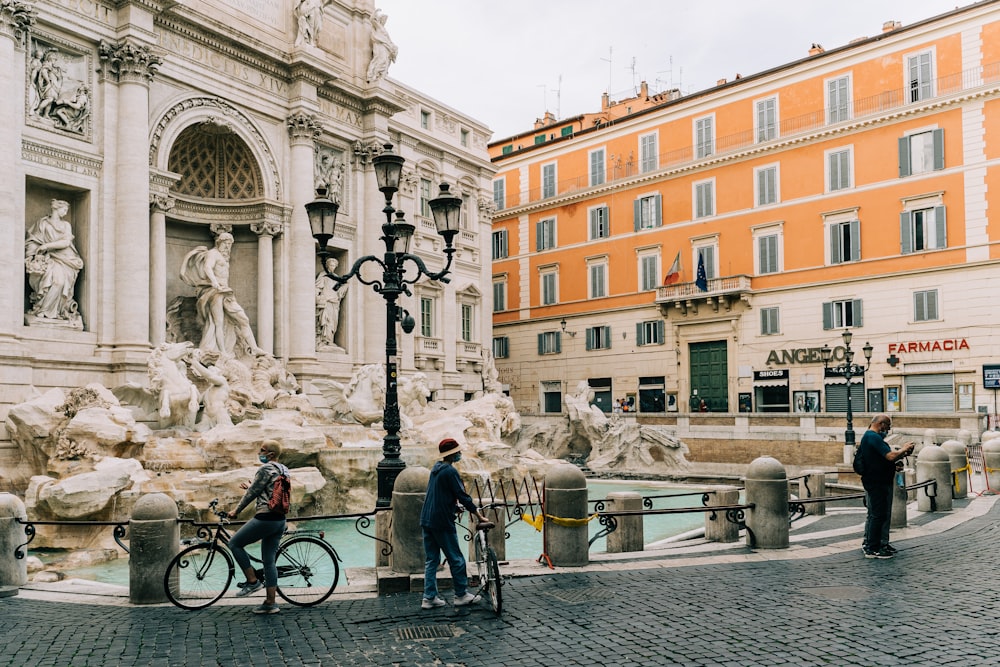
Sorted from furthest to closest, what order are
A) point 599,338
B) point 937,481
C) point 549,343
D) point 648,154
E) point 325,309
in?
point 549,343 → point 599,338 → point 648,154 → point 325,309 → point 937,481

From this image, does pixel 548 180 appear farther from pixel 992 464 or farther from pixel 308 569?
pixel 308 569

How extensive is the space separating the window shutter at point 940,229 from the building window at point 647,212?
12.1 metres

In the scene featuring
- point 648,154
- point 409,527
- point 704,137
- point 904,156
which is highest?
point 704,137

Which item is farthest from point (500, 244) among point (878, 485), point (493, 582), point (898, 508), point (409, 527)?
point (493, 582)

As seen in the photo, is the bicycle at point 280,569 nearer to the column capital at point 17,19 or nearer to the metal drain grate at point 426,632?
the metal drain grate at point 426,632

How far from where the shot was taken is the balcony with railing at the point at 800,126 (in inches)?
1235

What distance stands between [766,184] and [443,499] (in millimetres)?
31919

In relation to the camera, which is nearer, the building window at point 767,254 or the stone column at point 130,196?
the stone column at point 130,196

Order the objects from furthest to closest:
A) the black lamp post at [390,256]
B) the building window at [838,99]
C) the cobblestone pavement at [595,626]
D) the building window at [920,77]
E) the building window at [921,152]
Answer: the building window at [838,99] < the building window at [920,77] < the building window at [921,152] < the black lamp post at [390,256] < the cobblestone pavement at [595,626]

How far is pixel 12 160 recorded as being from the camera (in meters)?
19.7

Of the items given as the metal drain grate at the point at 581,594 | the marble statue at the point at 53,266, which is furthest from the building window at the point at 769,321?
the metal drain grate at the point at 581,594

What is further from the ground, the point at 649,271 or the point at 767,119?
the point at 767,119

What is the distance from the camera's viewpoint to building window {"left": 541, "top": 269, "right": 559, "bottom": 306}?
144 ft

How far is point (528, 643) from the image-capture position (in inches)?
280
